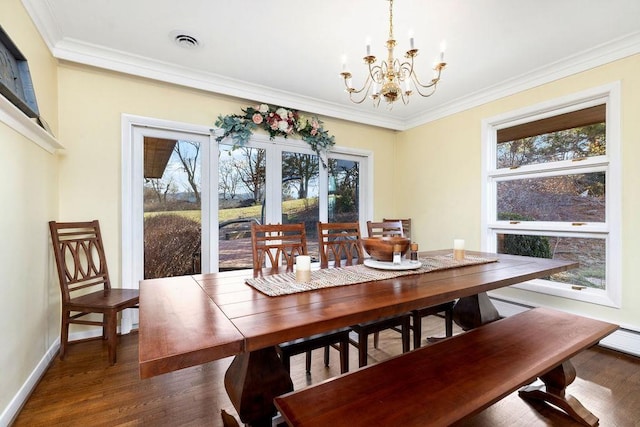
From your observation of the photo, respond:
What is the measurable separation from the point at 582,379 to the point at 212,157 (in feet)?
11.8

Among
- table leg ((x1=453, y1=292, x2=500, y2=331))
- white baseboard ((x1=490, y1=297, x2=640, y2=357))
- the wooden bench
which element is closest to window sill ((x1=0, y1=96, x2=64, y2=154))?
the wooden bench

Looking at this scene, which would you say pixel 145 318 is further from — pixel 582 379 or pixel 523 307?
pixel 523 307

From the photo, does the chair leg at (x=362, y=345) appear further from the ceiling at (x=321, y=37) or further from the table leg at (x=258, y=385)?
the ceiling at (x=321, y=37)

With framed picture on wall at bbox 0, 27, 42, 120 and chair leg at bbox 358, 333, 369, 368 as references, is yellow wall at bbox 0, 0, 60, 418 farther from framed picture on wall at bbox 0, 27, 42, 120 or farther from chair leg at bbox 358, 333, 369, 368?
chair leg at bbox 358, 333, 369, 368

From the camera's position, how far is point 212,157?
10.5 ft

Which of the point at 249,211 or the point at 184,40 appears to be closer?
the point at 184,40

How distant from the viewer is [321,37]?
7.76 feet

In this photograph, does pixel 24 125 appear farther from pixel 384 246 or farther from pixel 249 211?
pixel 384 246

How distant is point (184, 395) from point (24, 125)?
190 cm

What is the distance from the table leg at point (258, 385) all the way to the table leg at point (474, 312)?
66.5 inches

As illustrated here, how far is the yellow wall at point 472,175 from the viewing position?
2426 millimetres

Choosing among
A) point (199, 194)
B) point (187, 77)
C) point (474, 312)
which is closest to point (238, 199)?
point (199, 194)

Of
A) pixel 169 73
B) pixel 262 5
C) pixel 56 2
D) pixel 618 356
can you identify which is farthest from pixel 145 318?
pixel 618 356

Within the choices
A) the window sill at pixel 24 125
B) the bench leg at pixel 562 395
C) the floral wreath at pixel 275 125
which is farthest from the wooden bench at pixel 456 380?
the floral wreath at pixel 275 125
